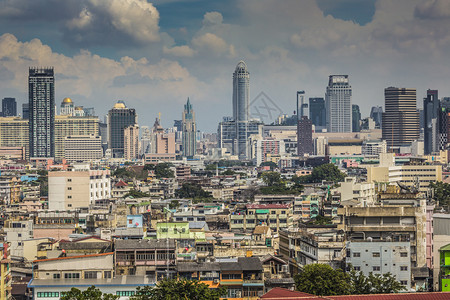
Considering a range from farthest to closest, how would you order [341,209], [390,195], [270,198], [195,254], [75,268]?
[270,198] → [390,195] → [341,209] → [195,254] → [75,268]

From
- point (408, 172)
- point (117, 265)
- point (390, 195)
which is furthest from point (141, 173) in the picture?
point (117, 265)

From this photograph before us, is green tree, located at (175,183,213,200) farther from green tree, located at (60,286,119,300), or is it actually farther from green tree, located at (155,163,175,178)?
green tree, located at (60,286,119,300)

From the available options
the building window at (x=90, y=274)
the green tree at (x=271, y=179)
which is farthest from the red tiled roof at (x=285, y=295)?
the green tree at (x=271, y=179)

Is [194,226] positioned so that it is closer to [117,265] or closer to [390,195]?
[390,195]

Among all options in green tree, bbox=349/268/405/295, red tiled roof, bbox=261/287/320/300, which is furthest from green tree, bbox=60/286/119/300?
green tree, bbox=349/268/405/295

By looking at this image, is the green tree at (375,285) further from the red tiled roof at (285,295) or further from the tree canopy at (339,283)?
the red tiled roof at (285,295)

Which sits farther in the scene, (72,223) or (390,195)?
(72,223)
